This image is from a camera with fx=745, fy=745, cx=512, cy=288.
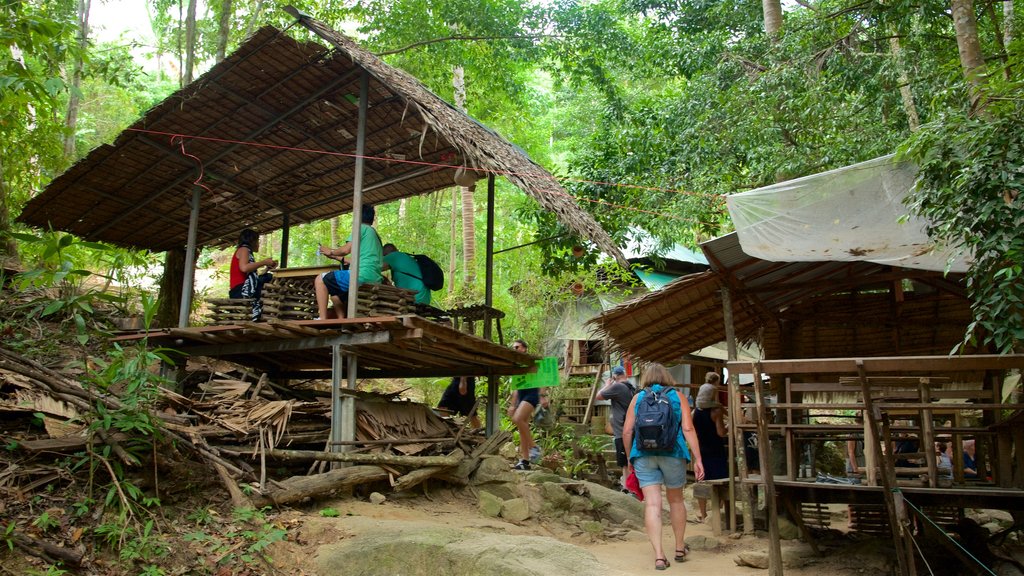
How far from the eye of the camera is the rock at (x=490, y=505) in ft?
24.8

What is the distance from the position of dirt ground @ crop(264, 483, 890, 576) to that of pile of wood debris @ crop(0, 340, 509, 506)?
8.9 inches

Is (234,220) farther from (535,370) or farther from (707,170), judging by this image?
(707,170)

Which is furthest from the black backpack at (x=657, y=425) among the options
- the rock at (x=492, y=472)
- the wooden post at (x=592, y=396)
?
the wooden post at (x=592, y=396)

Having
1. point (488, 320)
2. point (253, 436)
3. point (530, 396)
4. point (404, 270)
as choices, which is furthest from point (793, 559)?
point (253, 436)

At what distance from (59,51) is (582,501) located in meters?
6.64

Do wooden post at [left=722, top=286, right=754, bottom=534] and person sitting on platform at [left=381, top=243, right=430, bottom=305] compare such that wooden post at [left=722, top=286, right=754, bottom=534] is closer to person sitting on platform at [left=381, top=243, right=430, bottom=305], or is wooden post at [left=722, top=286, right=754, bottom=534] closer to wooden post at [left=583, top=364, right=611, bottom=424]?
person sitting on platform at [left=381, top=243, right=430, bottom=305]

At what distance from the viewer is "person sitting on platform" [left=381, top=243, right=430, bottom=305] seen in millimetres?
8281

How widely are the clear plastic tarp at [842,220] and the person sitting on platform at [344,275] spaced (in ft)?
11.3

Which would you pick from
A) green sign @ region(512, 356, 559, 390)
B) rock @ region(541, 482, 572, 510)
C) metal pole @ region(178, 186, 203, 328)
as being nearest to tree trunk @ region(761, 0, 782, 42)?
green sign @ region(512, 356, 559, 390)

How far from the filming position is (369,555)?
547 cm

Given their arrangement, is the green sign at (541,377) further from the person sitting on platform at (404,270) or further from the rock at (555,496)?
the person sitting on platform at (404,270)

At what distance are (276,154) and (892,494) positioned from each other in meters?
7.11

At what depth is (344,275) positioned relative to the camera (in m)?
7.42

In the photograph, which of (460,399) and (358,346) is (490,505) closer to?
(358,346)
